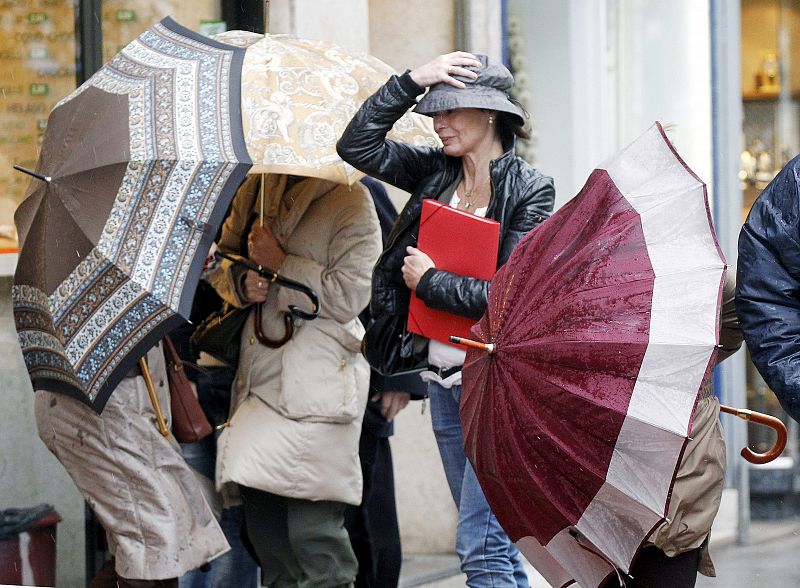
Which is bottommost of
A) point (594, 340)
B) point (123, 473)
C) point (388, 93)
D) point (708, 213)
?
point (123, 473)

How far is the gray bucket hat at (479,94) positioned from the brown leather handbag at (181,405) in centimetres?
127

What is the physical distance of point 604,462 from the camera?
3436 millimetres

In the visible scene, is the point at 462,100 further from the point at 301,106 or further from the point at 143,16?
the point at 143,16

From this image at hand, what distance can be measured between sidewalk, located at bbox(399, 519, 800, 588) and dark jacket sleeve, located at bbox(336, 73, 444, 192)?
105 inches

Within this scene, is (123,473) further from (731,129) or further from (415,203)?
(731,129)

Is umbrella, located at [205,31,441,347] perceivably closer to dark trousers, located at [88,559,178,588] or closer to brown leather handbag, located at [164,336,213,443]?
brown leather handbag, located at [164,336,213,443]

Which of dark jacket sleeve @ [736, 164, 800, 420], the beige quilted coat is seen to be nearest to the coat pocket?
the beige quilted coat

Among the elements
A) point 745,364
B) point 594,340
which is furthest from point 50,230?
point 745,364

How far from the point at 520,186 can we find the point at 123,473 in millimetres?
1569

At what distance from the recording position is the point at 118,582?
192 inches

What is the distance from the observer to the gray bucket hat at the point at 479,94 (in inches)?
177

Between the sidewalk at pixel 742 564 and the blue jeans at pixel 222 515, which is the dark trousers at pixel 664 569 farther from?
the sidewalk at pixel 742 564

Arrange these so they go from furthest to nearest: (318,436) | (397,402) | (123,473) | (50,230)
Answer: (397,402), (318,436), (123,473), (50,230)

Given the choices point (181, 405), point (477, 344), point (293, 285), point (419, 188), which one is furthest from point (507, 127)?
point (181, 405)
